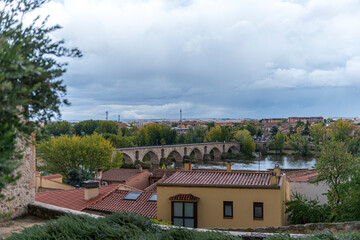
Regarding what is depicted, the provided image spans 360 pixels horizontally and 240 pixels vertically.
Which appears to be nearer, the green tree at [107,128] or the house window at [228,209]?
the house window at [228,209]

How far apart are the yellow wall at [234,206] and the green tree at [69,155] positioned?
1851cm

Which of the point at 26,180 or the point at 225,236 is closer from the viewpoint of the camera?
the point at 225,236

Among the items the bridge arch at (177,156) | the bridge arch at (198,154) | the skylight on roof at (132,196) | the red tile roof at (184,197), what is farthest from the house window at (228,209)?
the bridge arch at (198,154)

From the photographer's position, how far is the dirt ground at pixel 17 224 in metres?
6.31

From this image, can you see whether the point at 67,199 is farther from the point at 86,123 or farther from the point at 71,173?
the point at 86,123

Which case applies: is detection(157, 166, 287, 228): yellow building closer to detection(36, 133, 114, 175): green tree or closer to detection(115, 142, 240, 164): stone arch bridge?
detection(36, 133, 114, 175): green tree

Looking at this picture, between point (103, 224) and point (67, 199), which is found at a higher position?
point (103, 224)

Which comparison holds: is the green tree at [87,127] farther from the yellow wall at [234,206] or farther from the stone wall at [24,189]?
the stone wall at [24,189]

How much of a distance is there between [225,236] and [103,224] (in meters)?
1.93

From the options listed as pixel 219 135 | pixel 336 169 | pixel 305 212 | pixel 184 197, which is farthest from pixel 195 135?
pixel 184 197

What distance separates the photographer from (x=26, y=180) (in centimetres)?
720

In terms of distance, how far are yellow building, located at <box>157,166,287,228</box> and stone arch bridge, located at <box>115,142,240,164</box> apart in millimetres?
35783

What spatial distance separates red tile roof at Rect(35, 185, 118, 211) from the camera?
12391mm

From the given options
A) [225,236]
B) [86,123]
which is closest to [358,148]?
[225,236]
